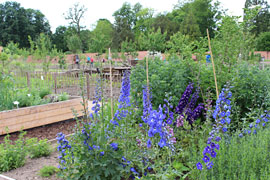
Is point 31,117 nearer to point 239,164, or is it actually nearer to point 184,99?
point 184,99

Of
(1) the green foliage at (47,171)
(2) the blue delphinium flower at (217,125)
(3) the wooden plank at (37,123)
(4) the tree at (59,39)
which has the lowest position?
(1) the green foliage at (47,171)

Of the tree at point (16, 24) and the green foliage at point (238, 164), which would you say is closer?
the green foliage at point (238, 164)

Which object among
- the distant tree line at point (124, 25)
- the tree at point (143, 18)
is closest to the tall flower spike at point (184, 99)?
the distant tree line at point (124, 25)

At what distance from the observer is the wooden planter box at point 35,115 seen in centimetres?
528

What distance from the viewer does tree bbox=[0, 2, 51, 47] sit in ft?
180

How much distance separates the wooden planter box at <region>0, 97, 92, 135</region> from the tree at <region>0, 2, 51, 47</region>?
178 feet

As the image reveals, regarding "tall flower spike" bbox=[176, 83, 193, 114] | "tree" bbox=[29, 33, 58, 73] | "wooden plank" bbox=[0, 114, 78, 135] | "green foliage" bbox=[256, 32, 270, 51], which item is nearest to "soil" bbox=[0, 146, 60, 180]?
"wooden plank" bbox=[0, 114, 78, 135]

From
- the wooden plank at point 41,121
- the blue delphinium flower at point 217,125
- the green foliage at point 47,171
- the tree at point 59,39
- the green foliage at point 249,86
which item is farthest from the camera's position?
the tree at point 59,39

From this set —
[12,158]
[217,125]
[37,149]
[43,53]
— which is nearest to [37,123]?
[37,149]

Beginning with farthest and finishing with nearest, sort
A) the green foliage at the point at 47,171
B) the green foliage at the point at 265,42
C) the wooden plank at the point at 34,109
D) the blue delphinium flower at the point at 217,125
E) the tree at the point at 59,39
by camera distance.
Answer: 1. the tree at the point at 59,39
2. the green foliage at the point at 265,42
3. the wooden plank at the point at 34,109
4. the green foliage at the point at 47,171
5. the blue delphinium flower at the point at 217,125

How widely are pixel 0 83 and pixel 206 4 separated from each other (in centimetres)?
4581

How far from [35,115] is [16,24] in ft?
186

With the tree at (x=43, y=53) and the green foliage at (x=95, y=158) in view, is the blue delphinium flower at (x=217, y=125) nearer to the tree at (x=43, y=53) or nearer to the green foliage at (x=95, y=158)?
the green foliage at (x=95, y=158)

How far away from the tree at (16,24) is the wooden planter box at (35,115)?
54.4m
